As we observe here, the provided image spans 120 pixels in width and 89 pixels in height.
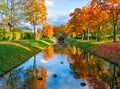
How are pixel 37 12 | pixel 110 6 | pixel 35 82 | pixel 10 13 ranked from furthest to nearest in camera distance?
pixel 37 12, pixel 10 13, pixel 110 6, pixel 35 82

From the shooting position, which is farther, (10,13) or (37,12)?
(37,12)

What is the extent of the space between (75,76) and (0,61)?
24.2ft

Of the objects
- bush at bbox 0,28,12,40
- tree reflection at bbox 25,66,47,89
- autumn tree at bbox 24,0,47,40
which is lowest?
tree reflection at bbox 25,66,47,89

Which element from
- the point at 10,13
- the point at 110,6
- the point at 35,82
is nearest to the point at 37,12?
the point at 10,13

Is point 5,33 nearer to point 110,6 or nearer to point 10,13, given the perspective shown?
point 10,13

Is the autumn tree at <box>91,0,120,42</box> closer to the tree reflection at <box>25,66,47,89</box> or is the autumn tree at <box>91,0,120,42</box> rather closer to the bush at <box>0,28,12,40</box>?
the bush at <box>0,28,12,40</box>

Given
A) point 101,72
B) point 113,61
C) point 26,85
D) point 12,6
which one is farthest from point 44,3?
point 26,85

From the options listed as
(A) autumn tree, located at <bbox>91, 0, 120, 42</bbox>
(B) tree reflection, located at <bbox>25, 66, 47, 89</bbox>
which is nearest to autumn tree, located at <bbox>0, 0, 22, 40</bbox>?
(A) autumn tree, located at <bbox>91, 0, 120, 42</bbox>

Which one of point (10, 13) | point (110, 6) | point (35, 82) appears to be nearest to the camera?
point (35, 82)

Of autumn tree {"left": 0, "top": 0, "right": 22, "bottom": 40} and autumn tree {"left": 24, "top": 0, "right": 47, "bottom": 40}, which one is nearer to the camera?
autumn tree {"left": 0, "top": 0, "right": 22, "bottom": 40}

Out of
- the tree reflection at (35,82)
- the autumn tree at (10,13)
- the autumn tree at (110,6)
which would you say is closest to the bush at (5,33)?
the autumn tree at (10,13)

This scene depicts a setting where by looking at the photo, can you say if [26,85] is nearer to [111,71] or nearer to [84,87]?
[84,87]

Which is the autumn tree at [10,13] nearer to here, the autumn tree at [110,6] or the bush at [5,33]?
the bush at [5,33]

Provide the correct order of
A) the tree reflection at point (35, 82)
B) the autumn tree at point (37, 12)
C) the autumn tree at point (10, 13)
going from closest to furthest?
the tree reflection at point (35, 82), the autumn tree at point (10, 13), the autumn tree at point (37, 12)
